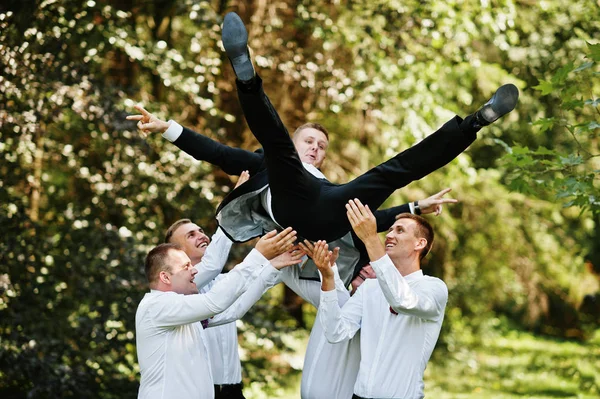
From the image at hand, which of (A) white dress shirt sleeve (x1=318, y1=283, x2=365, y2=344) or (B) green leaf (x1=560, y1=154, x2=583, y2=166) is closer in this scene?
(A) white dress shirt sleeve (x1=318, y1=283, x2=365, y2=344)

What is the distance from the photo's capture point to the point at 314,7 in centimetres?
802

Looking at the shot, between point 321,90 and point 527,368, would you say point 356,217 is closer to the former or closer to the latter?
point 321,90

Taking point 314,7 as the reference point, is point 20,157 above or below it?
below

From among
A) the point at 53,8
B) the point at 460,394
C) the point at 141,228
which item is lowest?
the point at 460,394

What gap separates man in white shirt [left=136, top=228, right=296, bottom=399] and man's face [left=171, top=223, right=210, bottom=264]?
0.70 meters

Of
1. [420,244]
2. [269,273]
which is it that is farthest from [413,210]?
[269,273]

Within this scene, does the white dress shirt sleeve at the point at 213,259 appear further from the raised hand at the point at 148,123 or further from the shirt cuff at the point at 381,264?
the shirt cuff at the point at 381,264

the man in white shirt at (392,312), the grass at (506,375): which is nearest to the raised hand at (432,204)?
the man in white shirt at (392,312)

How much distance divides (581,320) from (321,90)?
455 inches

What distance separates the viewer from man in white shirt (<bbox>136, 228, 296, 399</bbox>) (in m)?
3.66

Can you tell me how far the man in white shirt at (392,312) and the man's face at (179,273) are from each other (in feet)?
2.01

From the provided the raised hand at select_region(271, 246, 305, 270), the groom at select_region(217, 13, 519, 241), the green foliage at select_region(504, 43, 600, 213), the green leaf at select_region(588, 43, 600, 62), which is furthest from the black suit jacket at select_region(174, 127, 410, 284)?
the green leaf at select_region(588, 43, 600, 62)

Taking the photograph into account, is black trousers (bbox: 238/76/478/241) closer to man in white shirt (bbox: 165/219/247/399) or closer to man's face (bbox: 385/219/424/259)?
man's face (bbox: 385/219/424/259)

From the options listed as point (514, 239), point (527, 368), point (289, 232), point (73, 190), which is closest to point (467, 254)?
point (514, 239)
